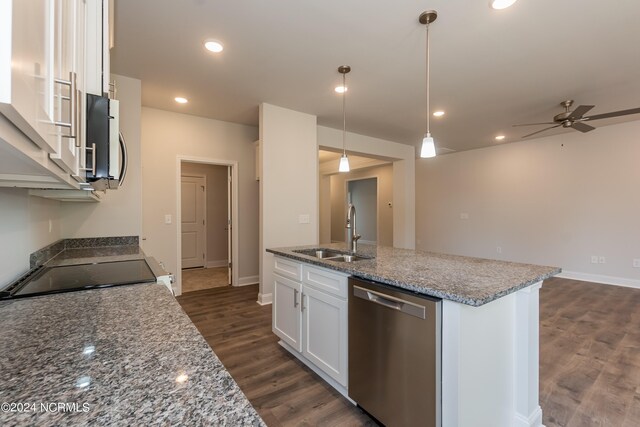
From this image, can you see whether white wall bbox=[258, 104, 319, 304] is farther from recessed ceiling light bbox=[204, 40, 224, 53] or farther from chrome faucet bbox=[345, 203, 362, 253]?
chrome faucet bbox=[345, 203, 362, 253]

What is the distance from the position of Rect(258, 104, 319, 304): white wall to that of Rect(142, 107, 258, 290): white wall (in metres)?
0.97

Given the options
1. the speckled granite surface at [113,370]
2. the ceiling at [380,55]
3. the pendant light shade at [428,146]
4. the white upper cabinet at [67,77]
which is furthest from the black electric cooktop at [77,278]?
the pendant light shade at [428,146]

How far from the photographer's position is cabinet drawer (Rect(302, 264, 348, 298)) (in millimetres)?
1797

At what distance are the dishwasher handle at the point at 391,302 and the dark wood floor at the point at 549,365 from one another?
0.76 metres

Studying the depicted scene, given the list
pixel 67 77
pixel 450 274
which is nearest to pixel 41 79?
pixel 67 77

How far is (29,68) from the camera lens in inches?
15.0

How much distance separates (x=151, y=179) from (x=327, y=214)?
4690mm

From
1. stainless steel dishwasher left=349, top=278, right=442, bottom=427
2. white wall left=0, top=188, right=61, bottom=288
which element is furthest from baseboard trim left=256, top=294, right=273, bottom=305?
white wall left=0, top=188, right=61, bottom=288

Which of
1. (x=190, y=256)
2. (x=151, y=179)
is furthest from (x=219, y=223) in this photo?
(x=151, y=179)

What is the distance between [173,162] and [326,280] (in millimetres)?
3239

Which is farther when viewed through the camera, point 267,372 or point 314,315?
point 267,372

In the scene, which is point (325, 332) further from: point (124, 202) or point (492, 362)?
point (124, 202)

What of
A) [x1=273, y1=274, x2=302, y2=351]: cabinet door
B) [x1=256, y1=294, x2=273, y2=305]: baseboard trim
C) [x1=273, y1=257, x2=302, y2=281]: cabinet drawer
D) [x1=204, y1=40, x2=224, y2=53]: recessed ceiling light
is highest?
[x1=204, y1=40, x2=224, y2=53]: recessed ceiling light

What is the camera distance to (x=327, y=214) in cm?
781
